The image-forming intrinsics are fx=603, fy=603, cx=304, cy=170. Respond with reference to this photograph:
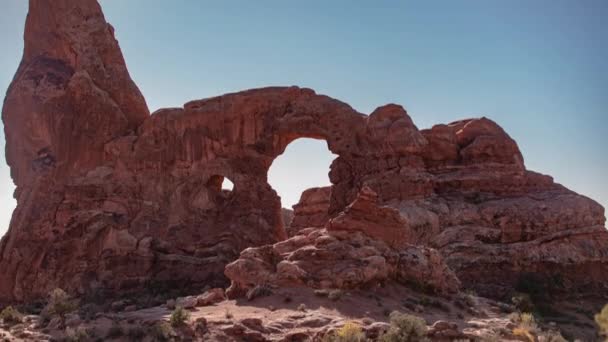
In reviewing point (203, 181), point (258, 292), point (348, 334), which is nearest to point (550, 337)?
point (348, 334)

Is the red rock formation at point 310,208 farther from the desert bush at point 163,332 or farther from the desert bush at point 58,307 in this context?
the desert bush at point 163,332

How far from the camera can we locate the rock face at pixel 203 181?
99.1ft

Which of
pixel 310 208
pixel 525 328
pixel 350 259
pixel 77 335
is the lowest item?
pixel 77 335

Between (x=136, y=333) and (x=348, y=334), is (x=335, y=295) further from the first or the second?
(x=136, y=333)

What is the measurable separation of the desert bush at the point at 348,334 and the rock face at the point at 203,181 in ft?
47.0

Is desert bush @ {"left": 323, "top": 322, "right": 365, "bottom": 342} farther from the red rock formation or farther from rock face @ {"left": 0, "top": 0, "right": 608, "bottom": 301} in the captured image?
the red rock formation

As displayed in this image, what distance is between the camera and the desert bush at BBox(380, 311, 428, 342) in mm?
15430

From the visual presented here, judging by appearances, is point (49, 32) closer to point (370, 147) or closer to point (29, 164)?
point (29, 164)

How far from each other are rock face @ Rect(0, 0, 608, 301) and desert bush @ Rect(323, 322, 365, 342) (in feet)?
47.0

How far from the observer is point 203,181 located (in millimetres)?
34781

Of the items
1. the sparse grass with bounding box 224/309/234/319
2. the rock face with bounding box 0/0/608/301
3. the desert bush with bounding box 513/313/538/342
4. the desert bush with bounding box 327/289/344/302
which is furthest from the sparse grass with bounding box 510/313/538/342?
the rock face with bounding box 0/0/608/301

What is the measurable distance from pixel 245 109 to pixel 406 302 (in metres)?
18.0

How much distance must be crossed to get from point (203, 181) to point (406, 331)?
2112 centimetres

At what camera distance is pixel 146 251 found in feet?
105
